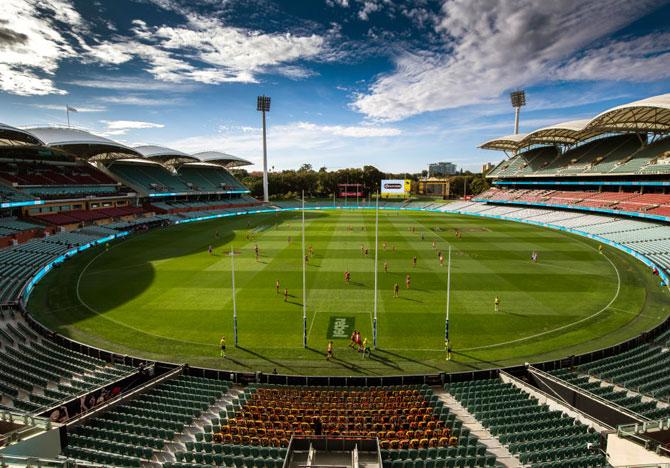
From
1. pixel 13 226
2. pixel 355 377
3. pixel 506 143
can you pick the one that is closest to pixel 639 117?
pixel 506 143

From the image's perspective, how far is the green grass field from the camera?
2150cm

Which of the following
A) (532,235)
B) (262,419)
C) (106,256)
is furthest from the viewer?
(532,235)

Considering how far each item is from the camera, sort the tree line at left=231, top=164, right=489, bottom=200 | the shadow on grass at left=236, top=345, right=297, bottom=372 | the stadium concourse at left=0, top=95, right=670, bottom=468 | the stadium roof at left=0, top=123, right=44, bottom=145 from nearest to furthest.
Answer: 1. the stadium concourse at left=0, top=95, right=670, bottom=468
2. the shadow on grass at left=236, top=345, right=297, bottom=372
3. the stadium roof at left=0, top=123, right=44, bottom=145
4. the tree line at left=231, top=164, right=489, bottom=200

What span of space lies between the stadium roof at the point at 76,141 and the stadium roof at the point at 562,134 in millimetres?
82484

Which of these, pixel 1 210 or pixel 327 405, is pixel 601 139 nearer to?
pixel 327 405

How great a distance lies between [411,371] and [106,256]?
40764 millimetres

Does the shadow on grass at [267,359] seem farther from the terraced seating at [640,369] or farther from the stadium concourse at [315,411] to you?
the terraced seating at [640,369]

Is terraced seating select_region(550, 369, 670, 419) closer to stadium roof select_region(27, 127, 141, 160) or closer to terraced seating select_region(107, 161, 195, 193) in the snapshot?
stadium roof select_region(27, 127, 141, 160)

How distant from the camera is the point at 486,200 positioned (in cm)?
9881

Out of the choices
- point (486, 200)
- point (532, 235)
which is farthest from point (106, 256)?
point (486, 200)

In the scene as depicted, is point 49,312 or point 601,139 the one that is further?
point 601,139

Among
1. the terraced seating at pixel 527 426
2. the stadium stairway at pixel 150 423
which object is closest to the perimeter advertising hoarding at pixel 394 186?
the terraced seating at pixel 527 426

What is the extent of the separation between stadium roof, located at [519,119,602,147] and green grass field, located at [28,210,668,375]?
33266 millimetres

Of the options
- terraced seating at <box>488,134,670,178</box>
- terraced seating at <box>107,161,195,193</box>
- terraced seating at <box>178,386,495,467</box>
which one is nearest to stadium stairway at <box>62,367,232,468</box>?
terraced seating at <box>178,386,495,467</box>
